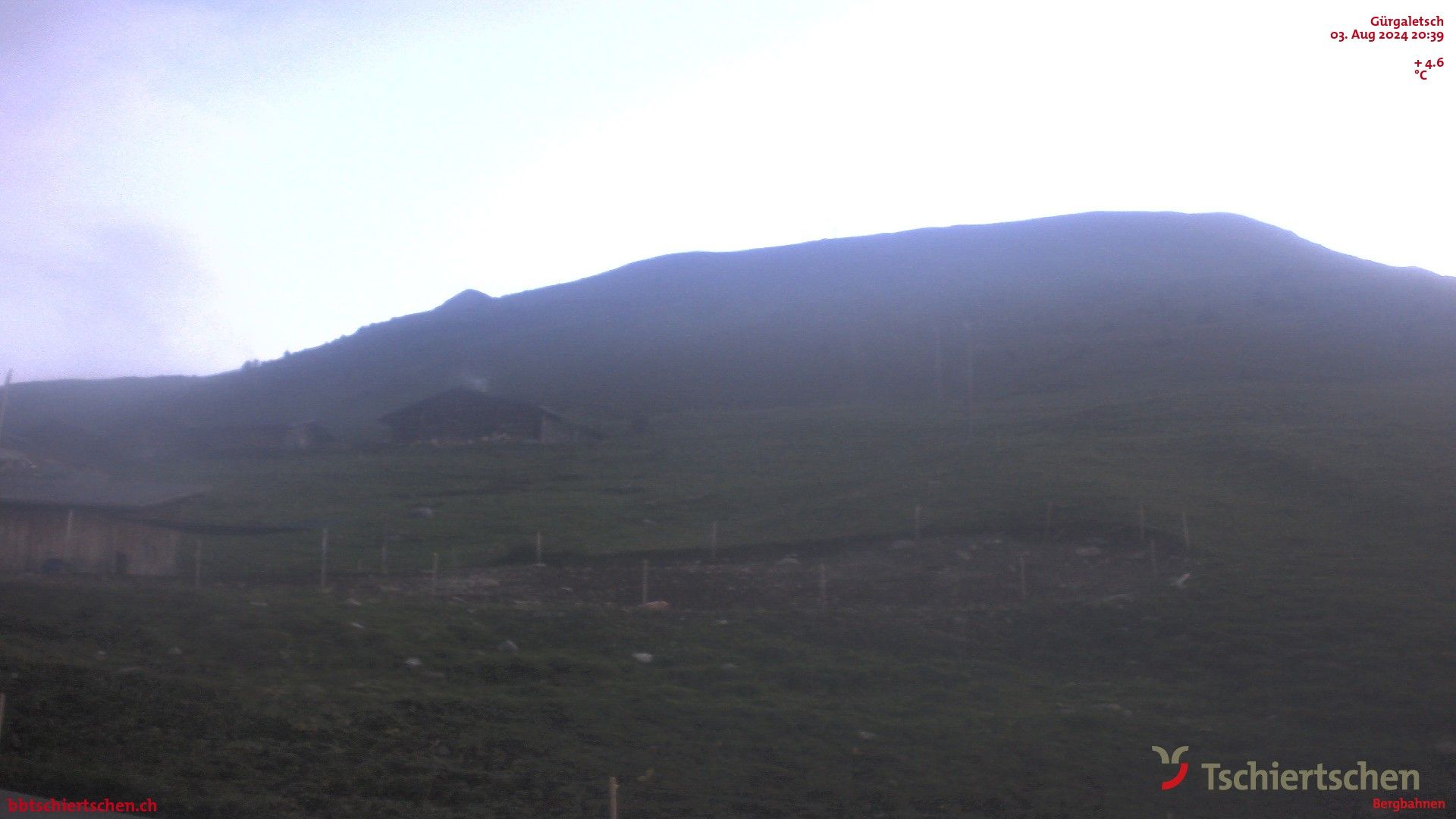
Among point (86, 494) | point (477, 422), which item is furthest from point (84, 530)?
point (477, 422)

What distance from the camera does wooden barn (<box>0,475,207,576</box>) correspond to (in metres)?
31.2

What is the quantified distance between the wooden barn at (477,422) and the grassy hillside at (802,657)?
109 feet

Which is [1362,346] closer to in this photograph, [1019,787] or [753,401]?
[753,401]

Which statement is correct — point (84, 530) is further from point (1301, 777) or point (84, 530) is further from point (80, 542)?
point (1301, 777)

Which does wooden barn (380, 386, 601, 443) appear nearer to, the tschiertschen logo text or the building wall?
the building wall

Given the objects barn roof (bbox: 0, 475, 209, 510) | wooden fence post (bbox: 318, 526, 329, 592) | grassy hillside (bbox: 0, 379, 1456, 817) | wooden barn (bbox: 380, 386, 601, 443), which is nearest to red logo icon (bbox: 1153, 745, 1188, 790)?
grassy hillside (bbox: 0, 379, 1456, 817)

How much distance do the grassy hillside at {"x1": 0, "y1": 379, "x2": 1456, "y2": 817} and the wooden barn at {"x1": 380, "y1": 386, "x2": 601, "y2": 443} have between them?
33.2 meters

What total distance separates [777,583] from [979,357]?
77537 millimetres

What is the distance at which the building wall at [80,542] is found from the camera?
31.1 m

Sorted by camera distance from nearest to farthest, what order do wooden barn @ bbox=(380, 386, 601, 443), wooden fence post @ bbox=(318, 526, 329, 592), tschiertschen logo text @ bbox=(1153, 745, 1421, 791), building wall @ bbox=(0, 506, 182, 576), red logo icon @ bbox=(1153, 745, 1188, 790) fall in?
tschiertschen logo text @ bbox=(1153, 745, 1421, 791)
red logo icon @ bbox=(1153, 745, 1188, 790)
wooden fence post @ bbox=(318, 526, 329, 592)
building wall @ bbox=(0, 506, 182, 576)
wooden barn @ bbox=(380, 386, 601, 443)

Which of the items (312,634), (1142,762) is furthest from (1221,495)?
(312,634)

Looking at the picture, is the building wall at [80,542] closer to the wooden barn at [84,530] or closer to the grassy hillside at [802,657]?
the wooden barn at [84,530]

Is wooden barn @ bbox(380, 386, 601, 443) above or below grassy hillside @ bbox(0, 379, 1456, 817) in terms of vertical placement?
above

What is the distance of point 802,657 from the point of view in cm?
2278
